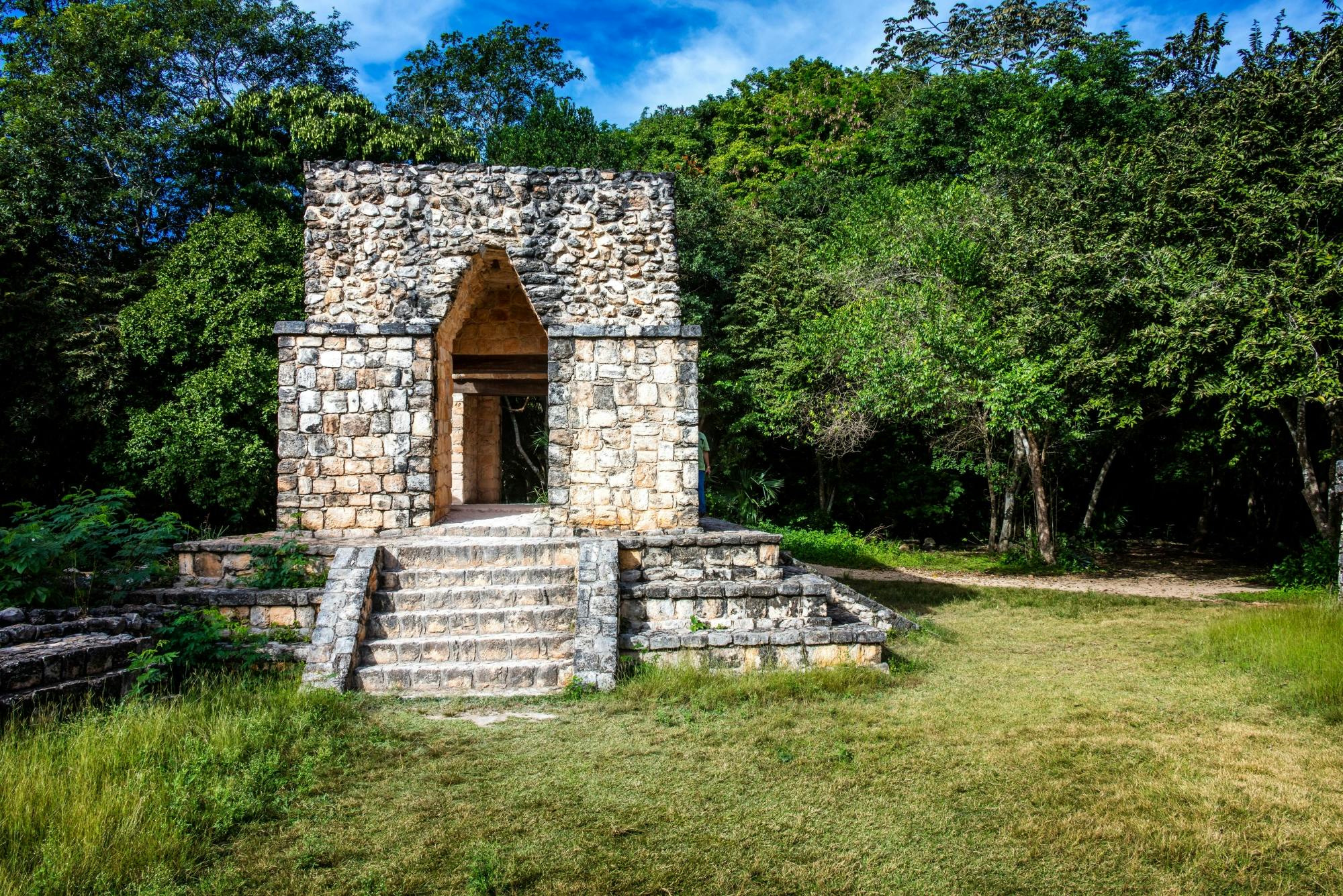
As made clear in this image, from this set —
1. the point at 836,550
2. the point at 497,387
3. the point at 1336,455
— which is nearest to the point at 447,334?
the point at 497,387

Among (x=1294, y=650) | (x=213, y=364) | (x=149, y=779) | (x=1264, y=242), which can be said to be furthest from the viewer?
(x=213, y=364)

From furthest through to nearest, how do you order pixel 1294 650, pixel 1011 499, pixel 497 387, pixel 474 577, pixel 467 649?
pixel 1011 499 < pixel 497 387 < pixel 474 577 < pixel 1294 650 < pixel 467 649

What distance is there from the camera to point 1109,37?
17703mm

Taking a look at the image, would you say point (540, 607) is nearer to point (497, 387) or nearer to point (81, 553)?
point (81, 553)

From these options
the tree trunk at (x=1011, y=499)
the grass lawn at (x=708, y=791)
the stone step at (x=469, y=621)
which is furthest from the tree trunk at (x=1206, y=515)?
the stone step at (x=469, y=621)

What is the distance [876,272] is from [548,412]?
8.86 metres

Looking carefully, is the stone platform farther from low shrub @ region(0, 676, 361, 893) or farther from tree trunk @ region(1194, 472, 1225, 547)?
tree trunk @ region(1194, 472, 1225, 547)

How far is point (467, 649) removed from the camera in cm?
562

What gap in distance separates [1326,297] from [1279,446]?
18.5 ft

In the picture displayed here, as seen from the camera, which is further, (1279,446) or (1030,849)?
(1279,446)

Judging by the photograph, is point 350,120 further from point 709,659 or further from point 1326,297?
point 1326,297

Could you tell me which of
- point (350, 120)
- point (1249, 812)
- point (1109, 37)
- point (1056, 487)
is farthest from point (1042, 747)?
point (1109, 37)

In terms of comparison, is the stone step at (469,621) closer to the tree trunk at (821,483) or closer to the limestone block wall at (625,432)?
the limestone block wall at (625,432)

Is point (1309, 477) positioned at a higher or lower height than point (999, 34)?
lower
